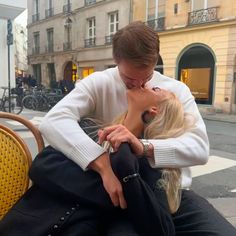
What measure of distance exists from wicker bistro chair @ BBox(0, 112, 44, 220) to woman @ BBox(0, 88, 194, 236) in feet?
0.69

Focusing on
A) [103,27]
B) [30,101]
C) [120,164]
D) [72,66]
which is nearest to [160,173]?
[120,164]

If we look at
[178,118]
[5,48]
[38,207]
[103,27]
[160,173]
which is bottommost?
[38,207]

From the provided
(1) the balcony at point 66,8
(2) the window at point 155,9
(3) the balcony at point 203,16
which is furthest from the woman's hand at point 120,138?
(1) the balcony at point 66,8

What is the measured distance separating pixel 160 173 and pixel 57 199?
0.40 meters

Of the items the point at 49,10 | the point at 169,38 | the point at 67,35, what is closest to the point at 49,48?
the point at 67,35

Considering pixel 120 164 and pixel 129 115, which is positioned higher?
pixel 129 115

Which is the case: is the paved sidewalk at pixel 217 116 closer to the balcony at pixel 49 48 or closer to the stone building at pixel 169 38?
the stone building at pixel 169 38

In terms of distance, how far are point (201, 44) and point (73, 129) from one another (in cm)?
1735

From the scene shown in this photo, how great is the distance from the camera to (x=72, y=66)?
93.0 feet

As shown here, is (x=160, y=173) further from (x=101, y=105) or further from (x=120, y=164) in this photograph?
(x=101, y=105)

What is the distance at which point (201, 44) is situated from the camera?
17.8 m

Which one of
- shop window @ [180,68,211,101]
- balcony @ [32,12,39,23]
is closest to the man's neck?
shop window @ [180,68,211,101]

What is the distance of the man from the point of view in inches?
52.7

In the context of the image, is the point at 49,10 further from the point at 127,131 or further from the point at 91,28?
the point at 127,131
